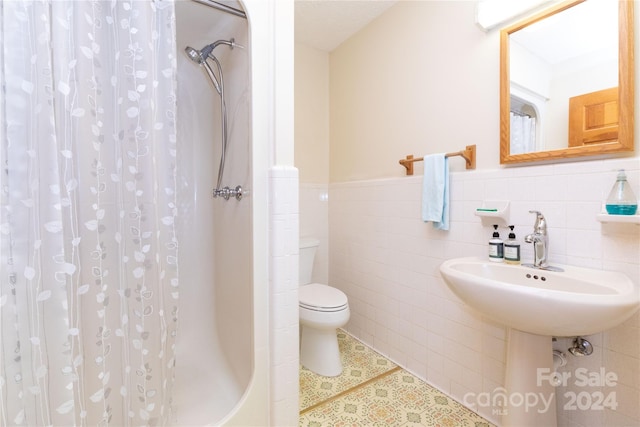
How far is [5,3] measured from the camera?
2.19 ft

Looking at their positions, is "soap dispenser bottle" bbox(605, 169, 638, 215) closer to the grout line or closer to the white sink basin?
the white sink basin

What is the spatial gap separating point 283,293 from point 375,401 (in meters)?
0.86

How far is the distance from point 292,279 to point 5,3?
1111 mm

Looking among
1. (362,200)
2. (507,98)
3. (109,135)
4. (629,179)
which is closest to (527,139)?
(507,98)

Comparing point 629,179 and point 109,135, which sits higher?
point 109,135

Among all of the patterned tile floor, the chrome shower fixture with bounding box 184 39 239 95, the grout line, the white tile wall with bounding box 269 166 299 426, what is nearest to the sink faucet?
the patterned tile floor

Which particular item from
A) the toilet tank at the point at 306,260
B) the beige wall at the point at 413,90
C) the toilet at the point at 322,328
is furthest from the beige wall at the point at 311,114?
the toilet at the point at 322,328

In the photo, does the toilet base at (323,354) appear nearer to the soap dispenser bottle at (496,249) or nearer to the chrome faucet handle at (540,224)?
the soap dispenser bottle at (496,249)

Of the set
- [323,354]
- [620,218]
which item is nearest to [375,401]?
[323,354]

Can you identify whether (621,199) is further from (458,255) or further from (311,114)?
(311,114)

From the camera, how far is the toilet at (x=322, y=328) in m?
1.71

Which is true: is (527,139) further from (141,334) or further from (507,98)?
(141,334)

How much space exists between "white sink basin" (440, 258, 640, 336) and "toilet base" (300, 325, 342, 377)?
0.92m

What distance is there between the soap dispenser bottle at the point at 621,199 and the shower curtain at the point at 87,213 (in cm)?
146
